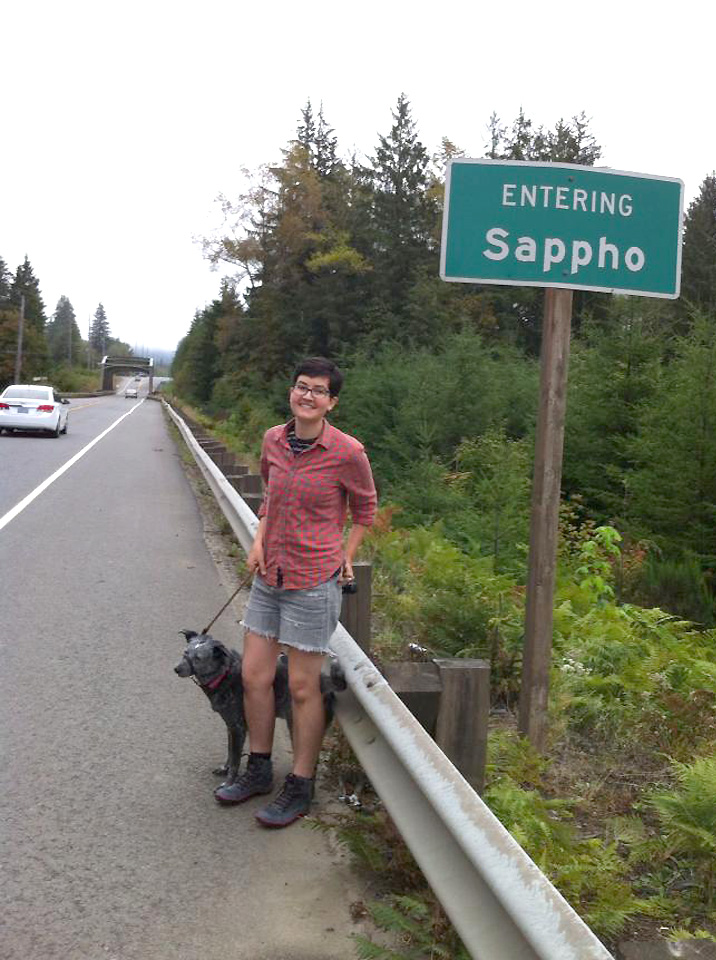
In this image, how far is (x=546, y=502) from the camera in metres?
4.21

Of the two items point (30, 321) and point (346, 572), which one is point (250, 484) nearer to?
point (346, 572)

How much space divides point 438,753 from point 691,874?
1021 millimetres

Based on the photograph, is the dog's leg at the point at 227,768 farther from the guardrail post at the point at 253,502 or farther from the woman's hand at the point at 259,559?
the guardrail post at the point at 253,502

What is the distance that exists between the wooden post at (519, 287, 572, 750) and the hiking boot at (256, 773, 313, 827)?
100cm

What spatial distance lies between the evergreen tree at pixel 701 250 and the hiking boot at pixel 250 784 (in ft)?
131

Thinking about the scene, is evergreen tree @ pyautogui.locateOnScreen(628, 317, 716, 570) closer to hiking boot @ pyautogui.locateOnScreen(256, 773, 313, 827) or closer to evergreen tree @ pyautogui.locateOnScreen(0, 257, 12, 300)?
hiking boot @ pyautogui.locateOnScreen(256, 773, 313, 827)

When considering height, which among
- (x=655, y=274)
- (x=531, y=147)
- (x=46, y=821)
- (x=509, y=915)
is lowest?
(x=46, y=821)

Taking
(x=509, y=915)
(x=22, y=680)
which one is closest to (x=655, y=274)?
(x=509, y=915)

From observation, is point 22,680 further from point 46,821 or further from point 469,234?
point 469,234

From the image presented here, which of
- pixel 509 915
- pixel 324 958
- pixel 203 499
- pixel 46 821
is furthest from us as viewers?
pixel 203 499

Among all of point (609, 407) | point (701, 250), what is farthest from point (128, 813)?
point (701, 250)

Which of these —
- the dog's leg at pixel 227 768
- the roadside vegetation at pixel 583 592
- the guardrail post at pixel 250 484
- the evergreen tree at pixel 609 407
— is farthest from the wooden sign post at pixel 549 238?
the evergreen tree at pixel 609 407

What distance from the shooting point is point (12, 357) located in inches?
3706

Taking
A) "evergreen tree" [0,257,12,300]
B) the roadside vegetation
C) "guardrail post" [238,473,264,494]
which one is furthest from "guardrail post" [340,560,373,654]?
"evergreen tree" [0,257,12,300]
